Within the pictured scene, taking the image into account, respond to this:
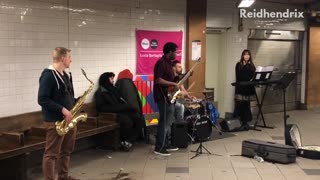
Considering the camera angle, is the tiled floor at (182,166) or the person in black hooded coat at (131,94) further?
the person in black hooded coat at (131,94)

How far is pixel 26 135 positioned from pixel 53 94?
134 centimetres

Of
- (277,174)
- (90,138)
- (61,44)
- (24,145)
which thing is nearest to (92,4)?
(61,44)


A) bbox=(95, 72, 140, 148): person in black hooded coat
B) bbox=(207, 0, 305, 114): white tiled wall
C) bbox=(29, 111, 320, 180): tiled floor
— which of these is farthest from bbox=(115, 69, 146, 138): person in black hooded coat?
bbox=(207, 0, 305, 114): white tiled wall

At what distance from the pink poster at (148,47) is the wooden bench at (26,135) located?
1454 mm

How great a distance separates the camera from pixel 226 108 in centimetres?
1013

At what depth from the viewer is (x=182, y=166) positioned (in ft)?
20.1

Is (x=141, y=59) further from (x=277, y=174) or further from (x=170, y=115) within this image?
(x=277, y=174)

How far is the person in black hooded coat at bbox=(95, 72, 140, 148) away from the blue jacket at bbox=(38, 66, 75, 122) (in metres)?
2.11

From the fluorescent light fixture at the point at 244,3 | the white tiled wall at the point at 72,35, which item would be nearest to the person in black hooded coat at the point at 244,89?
the fluorescent light fixture at the point at 244,3

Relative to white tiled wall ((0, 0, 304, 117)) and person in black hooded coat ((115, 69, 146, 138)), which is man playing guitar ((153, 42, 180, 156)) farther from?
white tiled wall ((0, 0, 304, 117))

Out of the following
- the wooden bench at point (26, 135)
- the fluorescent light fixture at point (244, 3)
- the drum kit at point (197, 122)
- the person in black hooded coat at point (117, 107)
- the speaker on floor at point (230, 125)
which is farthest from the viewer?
the fluorescent light fixture at point (244, 3)

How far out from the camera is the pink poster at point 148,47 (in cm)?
809

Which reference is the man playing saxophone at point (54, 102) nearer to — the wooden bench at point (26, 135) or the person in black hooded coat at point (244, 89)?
the wooden bench at point (26, 135)

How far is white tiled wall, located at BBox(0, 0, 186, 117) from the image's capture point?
19.0 ft
